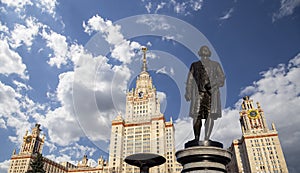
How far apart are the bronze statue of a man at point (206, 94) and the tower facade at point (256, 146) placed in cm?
9047

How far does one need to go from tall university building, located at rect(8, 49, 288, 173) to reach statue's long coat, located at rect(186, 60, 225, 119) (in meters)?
81.6

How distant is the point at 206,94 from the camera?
9.95 metres

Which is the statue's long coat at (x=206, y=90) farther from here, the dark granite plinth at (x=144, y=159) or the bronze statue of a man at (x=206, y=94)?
the dark granite plinth at (x=144, y=159)

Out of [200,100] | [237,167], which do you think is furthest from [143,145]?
[200,100]

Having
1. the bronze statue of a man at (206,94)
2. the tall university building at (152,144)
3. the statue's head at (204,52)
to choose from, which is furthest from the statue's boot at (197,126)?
the tall university building at (152,144)

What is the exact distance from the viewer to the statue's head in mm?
10391

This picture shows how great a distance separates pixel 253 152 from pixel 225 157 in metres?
92.5

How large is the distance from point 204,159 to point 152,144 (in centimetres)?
9637

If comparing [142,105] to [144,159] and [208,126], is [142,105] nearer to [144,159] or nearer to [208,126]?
[144,159]

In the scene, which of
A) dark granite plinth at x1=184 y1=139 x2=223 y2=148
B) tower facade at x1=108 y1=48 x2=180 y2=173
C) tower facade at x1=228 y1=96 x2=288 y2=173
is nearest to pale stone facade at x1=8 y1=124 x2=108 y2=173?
tower facade at x1=108 y1=48 x2=180 y2=173

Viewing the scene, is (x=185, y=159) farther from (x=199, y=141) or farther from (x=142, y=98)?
(x=142, y=98)

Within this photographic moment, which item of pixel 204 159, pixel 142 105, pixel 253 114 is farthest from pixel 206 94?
pixel 142 105

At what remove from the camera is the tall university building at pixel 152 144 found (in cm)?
8900

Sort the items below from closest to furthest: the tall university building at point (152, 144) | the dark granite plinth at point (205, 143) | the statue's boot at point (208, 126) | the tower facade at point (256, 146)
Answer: the dark granite plinth at point (205, 143), the statue's boot at point (208, 126), the tower facade at point (256, 146), the tall university building at point (152, 144)
